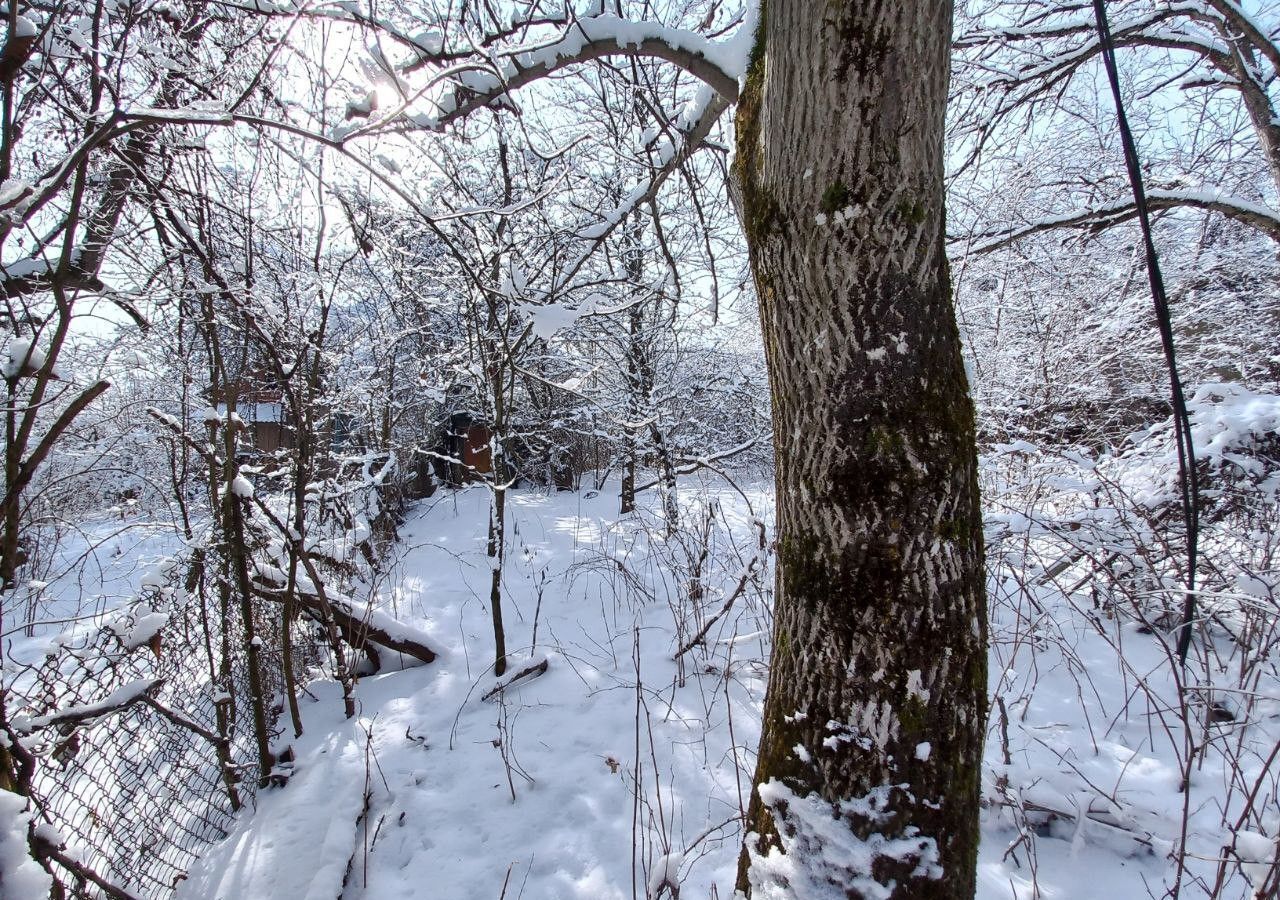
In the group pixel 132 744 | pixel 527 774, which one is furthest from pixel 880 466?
pixel 132 744

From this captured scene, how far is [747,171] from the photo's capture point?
1.41 m

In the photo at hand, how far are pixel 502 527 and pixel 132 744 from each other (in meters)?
1.72

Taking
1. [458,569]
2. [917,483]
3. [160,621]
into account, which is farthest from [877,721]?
[458,569]

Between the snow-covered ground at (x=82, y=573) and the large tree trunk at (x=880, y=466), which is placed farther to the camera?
the snow-covered ground at (x=82, y=573)

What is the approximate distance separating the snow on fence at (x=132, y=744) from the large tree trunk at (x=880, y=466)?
1.76m

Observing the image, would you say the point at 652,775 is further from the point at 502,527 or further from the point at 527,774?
the point at 502,527

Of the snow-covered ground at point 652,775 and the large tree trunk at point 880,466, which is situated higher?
the large tree trunk at point 880,466

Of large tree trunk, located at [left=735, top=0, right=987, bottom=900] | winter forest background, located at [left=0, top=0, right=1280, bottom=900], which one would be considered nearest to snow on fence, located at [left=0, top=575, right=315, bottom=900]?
winter forest background, located at [left=0, top=0, right=1280, bottom=900]

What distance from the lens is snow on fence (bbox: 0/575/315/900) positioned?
1410 mm

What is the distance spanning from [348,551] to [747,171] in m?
4.53

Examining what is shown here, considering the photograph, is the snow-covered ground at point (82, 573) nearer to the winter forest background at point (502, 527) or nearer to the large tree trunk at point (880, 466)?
the winter forest background at point (502, 527)

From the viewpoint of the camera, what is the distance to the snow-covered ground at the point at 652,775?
1734 millimetres

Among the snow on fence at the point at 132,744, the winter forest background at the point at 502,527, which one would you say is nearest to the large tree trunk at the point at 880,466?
the winter forest background at the point at 502,527

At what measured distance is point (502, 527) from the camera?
3.12 m
